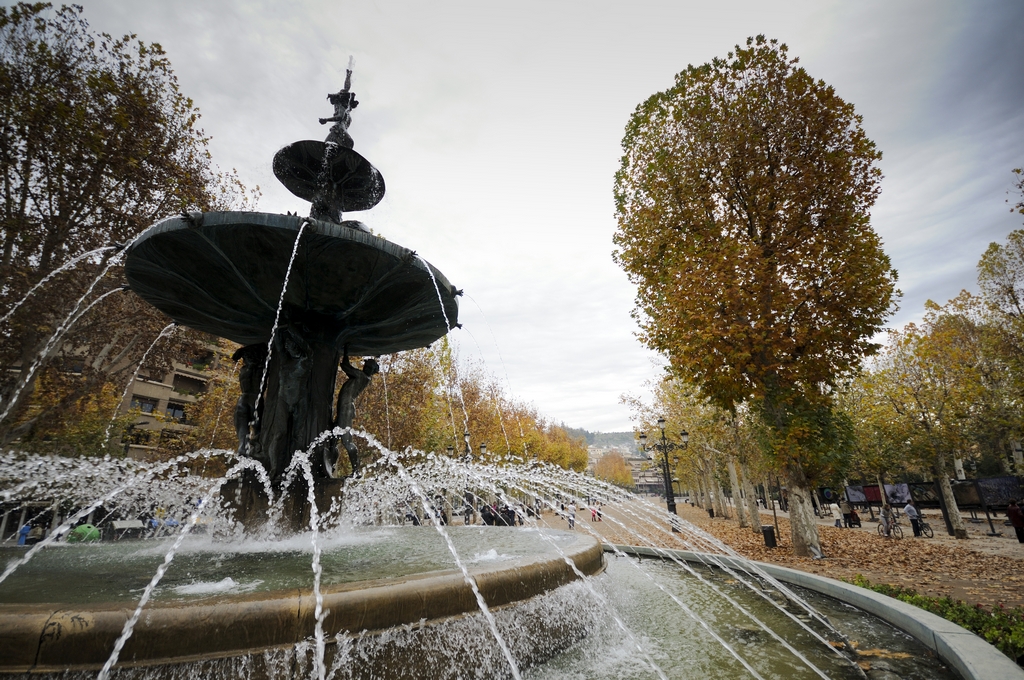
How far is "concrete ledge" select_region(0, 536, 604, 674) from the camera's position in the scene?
2.08 meters

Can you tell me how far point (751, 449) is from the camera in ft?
77.0

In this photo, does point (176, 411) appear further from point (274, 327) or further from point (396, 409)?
point (274, 327)

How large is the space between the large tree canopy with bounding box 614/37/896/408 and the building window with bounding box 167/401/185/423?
4293 cm

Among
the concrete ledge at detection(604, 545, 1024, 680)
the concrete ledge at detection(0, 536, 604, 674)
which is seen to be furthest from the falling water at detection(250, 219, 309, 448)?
the concrete ledge at detection(604, 545, 1024, 680)

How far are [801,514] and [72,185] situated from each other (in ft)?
67.8

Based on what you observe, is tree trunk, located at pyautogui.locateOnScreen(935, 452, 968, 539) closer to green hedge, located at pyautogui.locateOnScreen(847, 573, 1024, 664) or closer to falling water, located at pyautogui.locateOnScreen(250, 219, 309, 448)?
green hedge, located at pyautogui.locateOnScreen(847, 573, 1024, 664)

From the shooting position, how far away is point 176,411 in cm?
4131

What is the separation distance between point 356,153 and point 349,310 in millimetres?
2345

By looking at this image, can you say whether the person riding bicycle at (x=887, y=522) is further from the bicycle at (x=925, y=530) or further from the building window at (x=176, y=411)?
the building window at (x=176, y=411)

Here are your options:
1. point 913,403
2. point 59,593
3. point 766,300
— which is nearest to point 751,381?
point 766,300

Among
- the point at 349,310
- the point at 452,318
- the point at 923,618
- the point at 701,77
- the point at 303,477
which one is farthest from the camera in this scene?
the point at 701,77

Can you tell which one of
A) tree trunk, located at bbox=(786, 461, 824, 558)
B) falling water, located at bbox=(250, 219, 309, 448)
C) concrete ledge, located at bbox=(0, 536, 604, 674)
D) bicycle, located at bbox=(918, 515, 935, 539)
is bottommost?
bicycle, located at bbox=(918, 515, 935, 539)

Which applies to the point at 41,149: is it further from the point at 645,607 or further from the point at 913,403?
the point at 913,403

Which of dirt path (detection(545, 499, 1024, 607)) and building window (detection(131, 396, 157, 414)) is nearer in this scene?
dirt path (detection(545, 499, 1024, 607))
